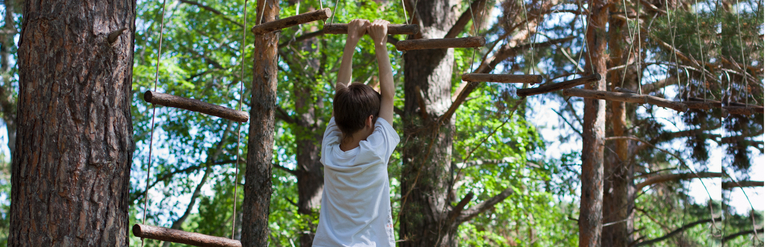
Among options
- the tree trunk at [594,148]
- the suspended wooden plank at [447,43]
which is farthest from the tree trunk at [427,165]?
the suspended wooden plank at [447,43]

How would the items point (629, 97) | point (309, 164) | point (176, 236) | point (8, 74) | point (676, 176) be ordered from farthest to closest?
point (309, 164)
point (8, 74)
point (676, 176)
point (629, 97)
point (176, 236)

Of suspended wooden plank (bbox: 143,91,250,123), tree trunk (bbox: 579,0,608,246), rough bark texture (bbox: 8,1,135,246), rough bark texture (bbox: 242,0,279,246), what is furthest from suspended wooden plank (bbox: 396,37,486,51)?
tree trunk (bbox: 579,0,608,246)

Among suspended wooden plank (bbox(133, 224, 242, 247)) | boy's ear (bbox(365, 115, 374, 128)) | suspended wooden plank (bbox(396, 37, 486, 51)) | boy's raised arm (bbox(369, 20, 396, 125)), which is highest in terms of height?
suspended wooden plank (bbox(396, 37, 486, 51))

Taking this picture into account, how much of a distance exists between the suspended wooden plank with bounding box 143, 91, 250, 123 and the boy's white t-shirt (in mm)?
536

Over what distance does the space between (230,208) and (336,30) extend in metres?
7.05

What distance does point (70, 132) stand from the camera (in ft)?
7.56

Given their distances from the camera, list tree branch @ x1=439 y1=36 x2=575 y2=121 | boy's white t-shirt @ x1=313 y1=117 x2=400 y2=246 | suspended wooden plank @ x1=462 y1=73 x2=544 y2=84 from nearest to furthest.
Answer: boy's white t-shirt @ x1=313 y1=117 x2=400 y2=246 → suspended wooden plank @ x1=462 y1=73 x2=544 y2=84 → tree branch @ x1=439 y1=36 x2=575 y2=121

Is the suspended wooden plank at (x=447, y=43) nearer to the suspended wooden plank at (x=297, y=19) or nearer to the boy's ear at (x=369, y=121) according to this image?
the suspended wooden plank at (x=297, y=19)

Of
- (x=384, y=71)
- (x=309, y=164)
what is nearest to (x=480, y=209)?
(x=384, y=71)

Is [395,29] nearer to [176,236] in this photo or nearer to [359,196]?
[359,196]

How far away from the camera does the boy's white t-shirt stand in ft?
6.89

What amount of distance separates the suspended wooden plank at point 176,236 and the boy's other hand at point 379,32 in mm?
1014

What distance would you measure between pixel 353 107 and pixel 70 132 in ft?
3.75

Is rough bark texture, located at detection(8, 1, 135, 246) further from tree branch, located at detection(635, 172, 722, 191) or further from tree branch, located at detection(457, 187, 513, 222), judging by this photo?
tree branch, located at detection(635, 172, 722, 191)
